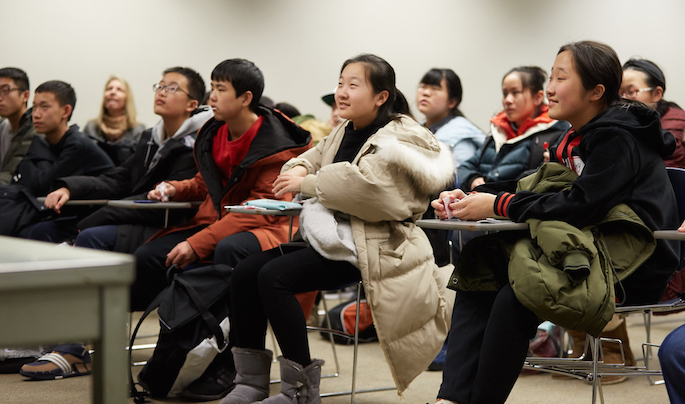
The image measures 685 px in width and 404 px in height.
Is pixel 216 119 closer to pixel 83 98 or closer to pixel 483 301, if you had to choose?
pixel 483 301

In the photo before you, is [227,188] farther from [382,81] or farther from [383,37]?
[383,37]

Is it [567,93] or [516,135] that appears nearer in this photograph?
[567,93]

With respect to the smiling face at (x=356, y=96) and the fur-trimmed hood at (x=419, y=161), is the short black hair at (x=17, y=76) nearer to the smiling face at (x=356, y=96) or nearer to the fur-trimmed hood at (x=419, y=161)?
the smiling face at (x=356, y=96)

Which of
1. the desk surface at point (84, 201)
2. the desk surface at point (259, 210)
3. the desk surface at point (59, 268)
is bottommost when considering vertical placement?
the desk surface at point (84, 201)

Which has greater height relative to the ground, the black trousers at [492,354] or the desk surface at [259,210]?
the desk surface at [259,210]

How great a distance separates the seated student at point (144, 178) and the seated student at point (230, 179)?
216mm

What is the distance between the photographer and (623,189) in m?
1.83

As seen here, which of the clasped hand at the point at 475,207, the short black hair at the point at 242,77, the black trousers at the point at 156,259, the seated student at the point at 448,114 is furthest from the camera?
the seated student at the point at 448,114

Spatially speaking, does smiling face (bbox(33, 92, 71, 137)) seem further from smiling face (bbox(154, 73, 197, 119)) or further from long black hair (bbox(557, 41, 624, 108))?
long black hair (bbox(557, 41, 624, 108))

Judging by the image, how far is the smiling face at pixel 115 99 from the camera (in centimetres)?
483

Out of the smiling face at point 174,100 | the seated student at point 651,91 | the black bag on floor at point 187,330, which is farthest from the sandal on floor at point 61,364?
the seated student at point 651,91

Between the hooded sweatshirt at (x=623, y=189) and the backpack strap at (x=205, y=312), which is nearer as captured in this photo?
the hooded sweatshirt at (x=623, y=189)

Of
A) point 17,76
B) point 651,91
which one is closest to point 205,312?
point 651,91

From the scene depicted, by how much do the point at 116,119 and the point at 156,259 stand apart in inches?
87.4
